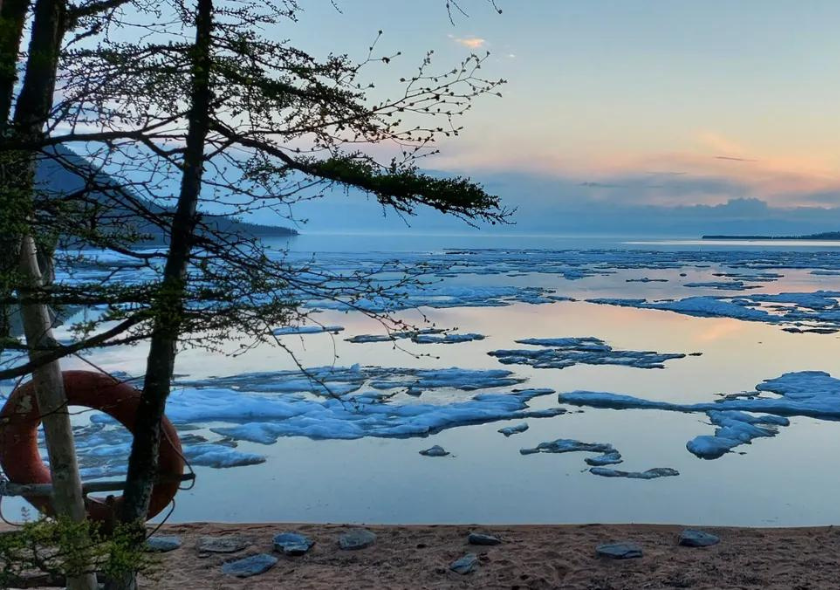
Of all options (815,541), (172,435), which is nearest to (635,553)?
(815,541)

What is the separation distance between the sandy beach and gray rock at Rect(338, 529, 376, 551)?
58 millimetres

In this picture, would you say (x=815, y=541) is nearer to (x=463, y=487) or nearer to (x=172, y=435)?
(x=463, y=487)

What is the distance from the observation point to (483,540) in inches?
255

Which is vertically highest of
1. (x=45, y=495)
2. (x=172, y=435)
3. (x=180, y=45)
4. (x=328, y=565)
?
(x=180, y=45)

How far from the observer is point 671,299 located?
2806 centimetres

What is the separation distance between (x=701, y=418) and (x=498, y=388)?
3397 millimetres

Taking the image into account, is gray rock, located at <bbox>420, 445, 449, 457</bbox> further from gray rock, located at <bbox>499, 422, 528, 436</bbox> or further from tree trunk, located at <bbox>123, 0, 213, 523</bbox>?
tree trunk, located at <bbox>123, 0, 213, 523</bbox>

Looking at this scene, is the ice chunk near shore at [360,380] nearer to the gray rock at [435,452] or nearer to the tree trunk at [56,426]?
the gray rock at [435,452]

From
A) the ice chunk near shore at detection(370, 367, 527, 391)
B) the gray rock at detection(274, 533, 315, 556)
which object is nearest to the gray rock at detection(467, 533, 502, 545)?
the gray rock at detection(274, 533, 315, 556)

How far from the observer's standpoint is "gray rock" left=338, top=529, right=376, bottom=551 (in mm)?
6488

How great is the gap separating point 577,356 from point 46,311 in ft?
42.4

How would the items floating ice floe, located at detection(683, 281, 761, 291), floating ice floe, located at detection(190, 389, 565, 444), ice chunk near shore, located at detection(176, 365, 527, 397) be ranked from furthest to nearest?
1. floating ice floe, located at detection(683, 281, 761, 291)
2. ice chunk near shore, located at detection(176, 365, 527, 397)
3. floating ice floe, located at detection(190, 389, 565, 444)

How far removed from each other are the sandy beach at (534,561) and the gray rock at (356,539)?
0.19 ft

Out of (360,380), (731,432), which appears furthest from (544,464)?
(360,380)
